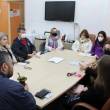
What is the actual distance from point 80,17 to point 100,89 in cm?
363

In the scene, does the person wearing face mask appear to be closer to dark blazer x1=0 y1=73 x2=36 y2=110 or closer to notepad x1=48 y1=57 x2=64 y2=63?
notepad x1=48 y1=57 x2=64 y2=63

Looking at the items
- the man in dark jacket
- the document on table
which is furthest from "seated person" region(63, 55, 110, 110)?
the document on table

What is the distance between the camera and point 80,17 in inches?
212

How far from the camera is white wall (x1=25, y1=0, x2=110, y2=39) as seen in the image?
5.04 m

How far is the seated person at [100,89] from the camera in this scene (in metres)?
1.85

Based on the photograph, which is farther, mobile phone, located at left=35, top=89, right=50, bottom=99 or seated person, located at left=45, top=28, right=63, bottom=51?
seated person, located at left=45, top=28, right=63, bottom=51

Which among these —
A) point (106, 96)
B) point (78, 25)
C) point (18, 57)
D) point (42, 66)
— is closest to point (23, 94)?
point (106, 96)

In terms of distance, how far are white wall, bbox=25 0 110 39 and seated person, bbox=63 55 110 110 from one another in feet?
10.6

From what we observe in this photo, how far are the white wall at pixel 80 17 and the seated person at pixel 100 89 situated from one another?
3.23 m

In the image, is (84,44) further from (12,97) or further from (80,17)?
(12,97)

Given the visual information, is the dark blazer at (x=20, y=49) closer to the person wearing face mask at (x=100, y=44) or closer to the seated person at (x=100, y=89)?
the person wearing face mask at (x=100, y=44)

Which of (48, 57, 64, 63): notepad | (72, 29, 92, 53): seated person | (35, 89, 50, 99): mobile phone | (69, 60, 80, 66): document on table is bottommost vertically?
(35, 89, 50, 99): mobile phone

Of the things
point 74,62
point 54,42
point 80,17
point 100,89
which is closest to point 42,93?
point 100,89

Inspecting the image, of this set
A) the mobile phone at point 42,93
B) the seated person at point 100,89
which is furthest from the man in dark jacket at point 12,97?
the seated person at point 100,89
